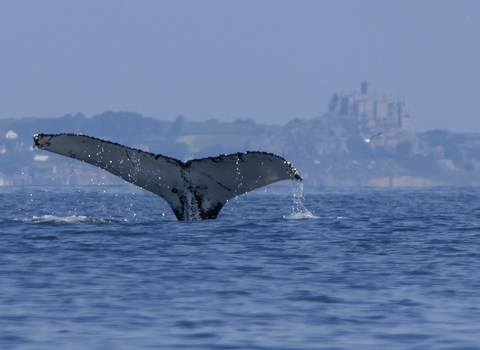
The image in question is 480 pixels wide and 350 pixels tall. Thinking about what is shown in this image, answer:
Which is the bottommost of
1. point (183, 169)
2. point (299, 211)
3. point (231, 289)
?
point (231, 289)

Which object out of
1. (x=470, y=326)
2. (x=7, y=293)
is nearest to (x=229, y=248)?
(x=7, y=293)

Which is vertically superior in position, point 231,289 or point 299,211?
point 299,211

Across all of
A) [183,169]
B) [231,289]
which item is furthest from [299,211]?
[231,289]

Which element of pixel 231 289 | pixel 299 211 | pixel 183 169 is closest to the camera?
pixel 231 289

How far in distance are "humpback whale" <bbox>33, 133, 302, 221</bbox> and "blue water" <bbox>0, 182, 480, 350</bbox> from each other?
3.08 feet

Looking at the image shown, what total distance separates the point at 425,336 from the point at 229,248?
26.1ft

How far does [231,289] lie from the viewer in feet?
48.6

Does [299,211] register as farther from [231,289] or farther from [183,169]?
[231,289]

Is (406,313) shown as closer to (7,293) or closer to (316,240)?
(7,293)

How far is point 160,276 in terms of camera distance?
15.9 metres

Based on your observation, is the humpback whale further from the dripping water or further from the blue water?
the blue water

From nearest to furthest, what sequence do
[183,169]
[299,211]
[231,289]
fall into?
[231,289] < [183,169] < [299,211]

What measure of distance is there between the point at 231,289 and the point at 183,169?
4.93 m

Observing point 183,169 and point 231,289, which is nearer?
point 231,289
